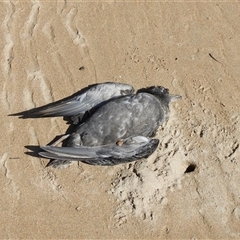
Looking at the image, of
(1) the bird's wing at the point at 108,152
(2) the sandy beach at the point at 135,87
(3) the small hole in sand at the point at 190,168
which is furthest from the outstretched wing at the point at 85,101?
(3) the small hole in sand at the point at 190,168

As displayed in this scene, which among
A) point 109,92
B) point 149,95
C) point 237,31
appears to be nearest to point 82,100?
point 109,92

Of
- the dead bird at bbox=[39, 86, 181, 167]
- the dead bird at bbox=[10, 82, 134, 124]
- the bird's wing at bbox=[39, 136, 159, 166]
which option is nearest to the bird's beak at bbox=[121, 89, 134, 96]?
the dead bird at bbox=[10, 82, 134, 124]

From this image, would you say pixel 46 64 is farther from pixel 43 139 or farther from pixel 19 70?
pixel 43 139

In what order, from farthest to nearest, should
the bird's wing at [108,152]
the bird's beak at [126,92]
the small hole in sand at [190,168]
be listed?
1. the bird's beak at [126,92]
2. the small hole in sand at [190,168]
3. the bird's wing at [108,152]

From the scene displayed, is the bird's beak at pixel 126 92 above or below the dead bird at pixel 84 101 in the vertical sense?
above

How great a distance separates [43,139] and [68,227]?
1165 millimetres

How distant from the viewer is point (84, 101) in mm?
5602

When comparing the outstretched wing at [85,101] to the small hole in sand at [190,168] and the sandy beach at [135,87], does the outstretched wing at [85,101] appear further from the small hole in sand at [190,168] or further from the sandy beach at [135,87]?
the small hole in sand at [190,168]

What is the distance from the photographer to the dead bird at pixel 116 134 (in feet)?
16.8

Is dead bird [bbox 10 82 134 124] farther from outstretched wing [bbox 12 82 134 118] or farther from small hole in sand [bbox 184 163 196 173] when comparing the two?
small hole in sand [bbox 184 163 196 173]

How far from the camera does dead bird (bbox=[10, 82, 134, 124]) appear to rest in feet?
18.2

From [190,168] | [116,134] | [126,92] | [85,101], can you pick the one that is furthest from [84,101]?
[190,168]

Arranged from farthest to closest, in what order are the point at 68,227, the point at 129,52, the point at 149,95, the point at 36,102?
the point at 129,52 < the point at 36,102 < the point at 149,95 < the point at 68,227

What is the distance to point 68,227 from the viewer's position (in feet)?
16.6
